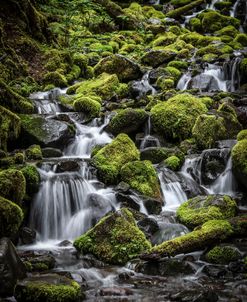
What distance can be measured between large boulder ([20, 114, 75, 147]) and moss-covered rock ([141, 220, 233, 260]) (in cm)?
511

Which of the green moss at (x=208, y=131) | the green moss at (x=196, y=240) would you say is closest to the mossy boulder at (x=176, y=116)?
the green moss at (x=208, y=131)

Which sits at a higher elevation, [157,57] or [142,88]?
[157,57]

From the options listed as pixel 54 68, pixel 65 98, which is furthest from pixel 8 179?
pixel 54 68

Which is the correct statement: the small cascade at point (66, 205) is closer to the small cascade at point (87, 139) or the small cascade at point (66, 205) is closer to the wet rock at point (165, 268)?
the wet rock at point (165, 268)

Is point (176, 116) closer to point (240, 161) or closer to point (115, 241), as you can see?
point (240, 161)

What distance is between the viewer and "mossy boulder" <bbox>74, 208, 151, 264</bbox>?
285 inches

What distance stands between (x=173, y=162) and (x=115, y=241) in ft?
13.3

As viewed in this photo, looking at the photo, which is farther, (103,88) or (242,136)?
(103,88)

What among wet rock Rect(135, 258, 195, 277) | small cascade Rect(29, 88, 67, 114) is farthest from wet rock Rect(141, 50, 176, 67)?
wet rock Rect(135, 258, 195, 277)

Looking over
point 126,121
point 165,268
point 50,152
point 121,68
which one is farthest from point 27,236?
point 121,68

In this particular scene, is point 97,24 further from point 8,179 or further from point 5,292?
point 5,292

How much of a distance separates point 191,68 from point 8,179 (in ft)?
39.1

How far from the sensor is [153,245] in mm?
7738

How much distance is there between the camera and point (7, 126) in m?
10.6
